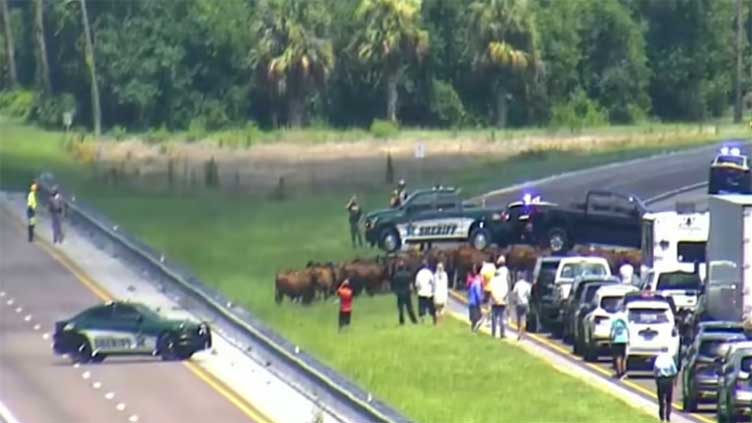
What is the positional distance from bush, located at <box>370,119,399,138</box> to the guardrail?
103 ft

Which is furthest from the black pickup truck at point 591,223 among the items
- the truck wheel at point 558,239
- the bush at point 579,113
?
the bush at point 579,113

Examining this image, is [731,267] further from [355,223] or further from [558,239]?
[355,223]

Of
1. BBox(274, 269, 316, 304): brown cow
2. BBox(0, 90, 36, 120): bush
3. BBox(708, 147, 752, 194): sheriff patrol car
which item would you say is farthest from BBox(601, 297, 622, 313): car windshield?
BBox(0, 90, 36, 120): bush

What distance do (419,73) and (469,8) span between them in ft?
12.7

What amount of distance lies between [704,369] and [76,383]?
11403 millimetres

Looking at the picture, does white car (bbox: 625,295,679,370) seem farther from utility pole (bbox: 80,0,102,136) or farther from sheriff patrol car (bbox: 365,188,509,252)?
utility pole (bbox: 80,0,102,136)

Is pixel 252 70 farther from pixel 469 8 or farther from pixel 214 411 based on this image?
pixel 214 411

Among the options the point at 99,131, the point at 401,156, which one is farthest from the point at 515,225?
the point at 99,131

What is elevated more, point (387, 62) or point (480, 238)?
point (387, 62)

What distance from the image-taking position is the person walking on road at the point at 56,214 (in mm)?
63250

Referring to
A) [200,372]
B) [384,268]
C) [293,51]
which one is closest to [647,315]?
[200,372]

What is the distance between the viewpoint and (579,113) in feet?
387

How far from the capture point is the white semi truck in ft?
145

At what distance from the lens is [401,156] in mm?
96875
